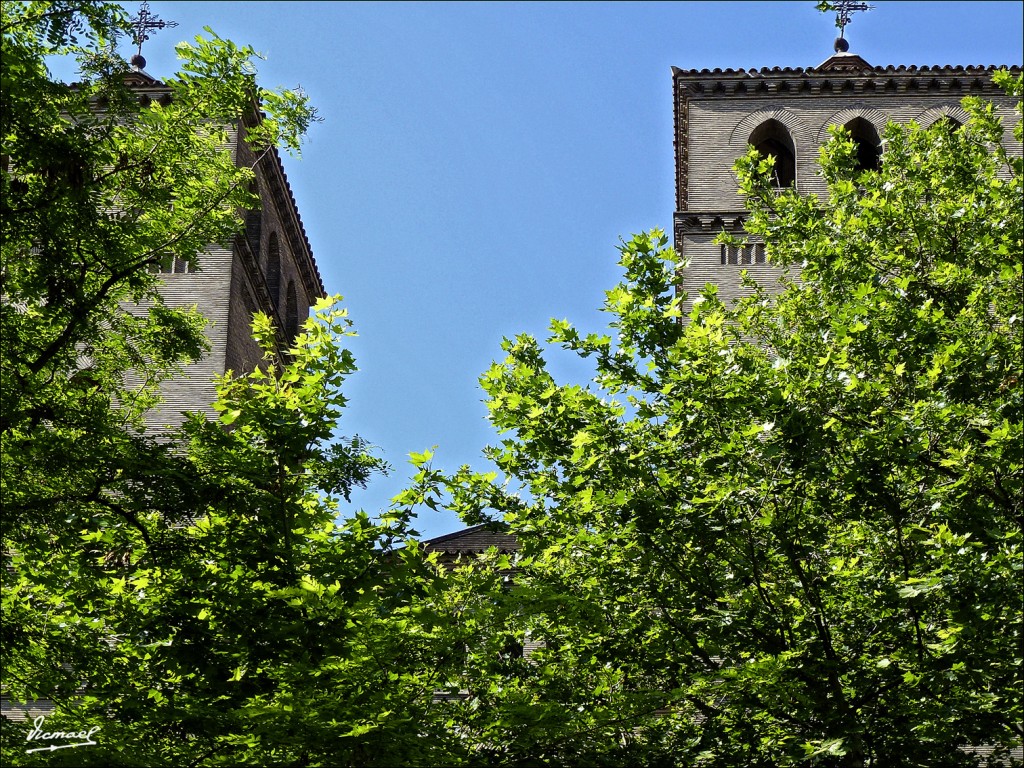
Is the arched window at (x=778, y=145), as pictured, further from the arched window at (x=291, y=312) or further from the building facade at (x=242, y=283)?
the arched window at (x=291, y=312)

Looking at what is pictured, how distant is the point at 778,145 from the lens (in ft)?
116

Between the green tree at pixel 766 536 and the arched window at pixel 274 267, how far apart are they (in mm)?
20107

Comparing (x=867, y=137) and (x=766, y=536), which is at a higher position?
(x=867, y=137)

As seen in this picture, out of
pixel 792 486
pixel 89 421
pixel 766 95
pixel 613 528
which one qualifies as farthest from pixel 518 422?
pixel 766 95

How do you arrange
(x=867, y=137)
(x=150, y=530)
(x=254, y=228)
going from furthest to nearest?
(x=867, y=137) → (x=254, y=228) → (x=150, y=530)

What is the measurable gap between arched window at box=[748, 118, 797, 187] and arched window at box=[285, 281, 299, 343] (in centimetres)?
1274

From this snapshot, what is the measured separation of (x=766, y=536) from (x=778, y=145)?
22741 millimetres

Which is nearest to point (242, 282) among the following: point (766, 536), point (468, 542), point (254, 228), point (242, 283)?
point (242, 283)

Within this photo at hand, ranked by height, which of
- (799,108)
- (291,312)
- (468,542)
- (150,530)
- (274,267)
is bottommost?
(150,530)

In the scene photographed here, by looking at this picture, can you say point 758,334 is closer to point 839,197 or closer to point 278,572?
point 839,197

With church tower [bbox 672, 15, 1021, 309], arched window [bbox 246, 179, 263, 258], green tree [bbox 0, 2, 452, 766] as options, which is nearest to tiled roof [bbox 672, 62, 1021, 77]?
church tower [bbox 672, 15, 1021, 309]

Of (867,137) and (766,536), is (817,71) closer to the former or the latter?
(867,137)

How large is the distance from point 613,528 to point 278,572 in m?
3.74

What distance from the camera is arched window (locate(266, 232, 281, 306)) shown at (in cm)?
3547
